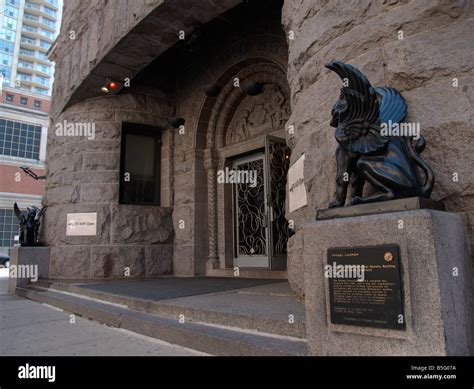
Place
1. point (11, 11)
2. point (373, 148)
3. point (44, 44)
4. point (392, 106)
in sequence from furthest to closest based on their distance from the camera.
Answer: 1. point (44, 44)
2. point (11, 11)
3. point (392, 106)
4. point (373, 148)

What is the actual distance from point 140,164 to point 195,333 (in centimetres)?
607

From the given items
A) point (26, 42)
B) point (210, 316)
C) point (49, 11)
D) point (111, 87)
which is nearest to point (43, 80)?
point (26, 42)

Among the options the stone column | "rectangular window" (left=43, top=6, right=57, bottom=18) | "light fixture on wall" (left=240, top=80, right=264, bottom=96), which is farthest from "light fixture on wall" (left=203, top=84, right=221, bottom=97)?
"rectangular window" (left=43, top=6, right=57, bottom=18)

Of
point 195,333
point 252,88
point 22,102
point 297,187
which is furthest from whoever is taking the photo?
point 22,102

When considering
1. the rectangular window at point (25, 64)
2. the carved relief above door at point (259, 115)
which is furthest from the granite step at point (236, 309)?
the rectangular window at point (25, 64)

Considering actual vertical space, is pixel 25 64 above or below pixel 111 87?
above

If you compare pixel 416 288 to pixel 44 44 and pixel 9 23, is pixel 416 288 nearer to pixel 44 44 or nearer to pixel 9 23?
pixel 9 23

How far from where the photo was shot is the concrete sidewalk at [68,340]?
2.79 metres

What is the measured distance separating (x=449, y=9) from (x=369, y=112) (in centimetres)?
102

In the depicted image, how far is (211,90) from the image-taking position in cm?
748

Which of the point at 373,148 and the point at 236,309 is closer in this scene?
the point at 373,148

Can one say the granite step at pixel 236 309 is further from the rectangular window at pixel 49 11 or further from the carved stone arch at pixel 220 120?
the rectangular window at pixel 49 11

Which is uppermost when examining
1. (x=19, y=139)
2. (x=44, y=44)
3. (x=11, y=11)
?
(x=11, y=11)

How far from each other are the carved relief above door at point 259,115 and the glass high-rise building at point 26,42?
63.5m
